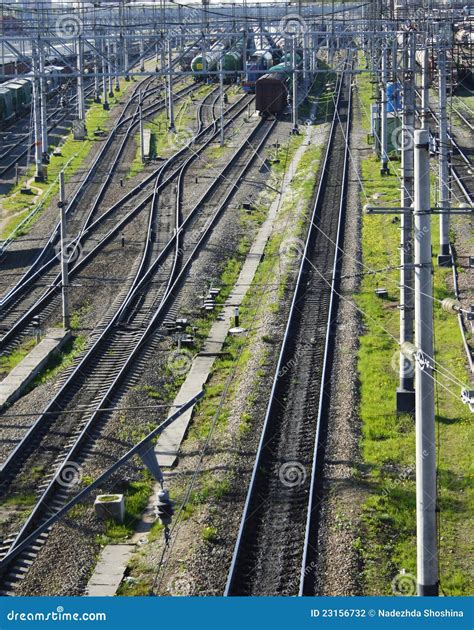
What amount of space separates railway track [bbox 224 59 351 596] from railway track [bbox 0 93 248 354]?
5.66m

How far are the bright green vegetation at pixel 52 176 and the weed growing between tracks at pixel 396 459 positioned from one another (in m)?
13.7

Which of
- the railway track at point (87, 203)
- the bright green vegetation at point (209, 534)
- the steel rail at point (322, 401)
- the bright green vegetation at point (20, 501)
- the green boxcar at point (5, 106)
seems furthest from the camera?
the green boxcar at point (5, 106)

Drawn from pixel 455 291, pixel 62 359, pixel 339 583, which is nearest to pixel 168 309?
pixel 62 359

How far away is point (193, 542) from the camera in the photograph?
14117 millimetres

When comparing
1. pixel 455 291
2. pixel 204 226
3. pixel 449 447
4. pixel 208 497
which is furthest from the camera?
pixel 204 226

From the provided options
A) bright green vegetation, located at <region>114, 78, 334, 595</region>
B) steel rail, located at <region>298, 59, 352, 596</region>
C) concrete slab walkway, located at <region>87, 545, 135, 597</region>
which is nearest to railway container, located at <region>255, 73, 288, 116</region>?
bright green vegetation, located at <region>114, 78, 334, 595</region>

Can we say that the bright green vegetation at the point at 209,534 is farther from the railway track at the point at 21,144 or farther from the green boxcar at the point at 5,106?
the green boxcar at the point at 5,106

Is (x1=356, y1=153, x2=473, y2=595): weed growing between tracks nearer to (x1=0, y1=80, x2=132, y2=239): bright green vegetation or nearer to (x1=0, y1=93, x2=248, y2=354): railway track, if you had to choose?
(x1=0, y1=93, x2=248, y2=354): railway track

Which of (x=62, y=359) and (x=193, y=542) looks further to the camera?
(x=62, y=359)

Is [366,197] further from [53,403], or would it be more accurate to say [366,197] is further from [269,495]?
[269,495]

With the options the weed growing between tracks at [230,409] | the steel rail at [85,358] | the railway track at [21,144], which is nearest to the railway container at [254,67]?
the railway track at [21,144]

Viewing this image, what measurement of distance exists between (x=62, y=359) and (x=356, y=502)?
9.05 meters

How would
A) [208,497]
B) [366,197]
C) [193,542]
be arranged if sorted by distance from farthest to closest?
1. [366,197]
2. [208,497]
3. [193,542]

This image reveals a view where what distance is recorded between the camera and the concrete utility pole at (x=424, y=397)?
11.1m
